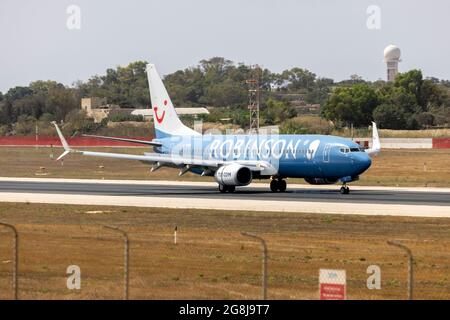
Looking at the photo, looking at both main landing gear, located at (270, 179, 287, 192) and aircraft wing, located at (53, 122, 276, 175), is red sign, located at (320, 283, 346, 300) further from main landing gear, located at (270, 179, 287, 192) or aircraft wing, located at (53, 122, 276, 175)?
main landing gear, located at (270, 179, 287, 192)

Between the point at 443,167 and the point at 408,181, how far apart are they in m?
17.5

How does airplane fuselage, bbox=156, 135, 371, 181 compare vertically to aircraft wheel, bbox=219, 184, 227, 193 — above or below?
above

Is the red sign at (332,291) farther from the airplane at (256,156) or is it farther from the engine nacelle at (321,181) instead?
the engine nacelle at (321,181)

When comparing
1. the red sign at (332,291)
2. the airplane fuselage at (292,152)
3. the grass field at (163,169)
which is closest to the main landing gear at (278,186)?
the airplane fuselage at (292,152)

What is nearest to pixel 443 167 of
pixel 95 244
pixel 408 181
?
pixel 408 181

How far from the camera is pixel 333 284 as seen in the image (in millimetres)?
21766

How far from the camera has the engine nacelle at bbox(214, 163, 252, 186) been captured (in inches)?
2504

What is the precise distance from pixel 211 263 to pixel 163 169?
211ft

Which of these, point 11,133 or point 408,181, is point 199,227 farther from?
point 11,133

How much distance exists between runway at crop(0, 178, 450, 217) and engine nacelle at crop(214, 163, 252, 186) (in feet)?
2.74

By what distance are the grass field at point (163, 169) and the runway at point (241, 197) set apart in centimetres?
841

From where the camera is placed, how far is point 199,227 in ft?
144

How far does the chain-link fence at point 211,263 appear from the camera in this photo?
2702 cm

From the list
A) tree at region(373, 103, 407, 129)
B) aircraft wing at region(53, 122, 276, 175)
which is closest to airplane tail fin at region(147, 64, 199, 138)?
aircraft wing at region(53, 122, 276, 175)
